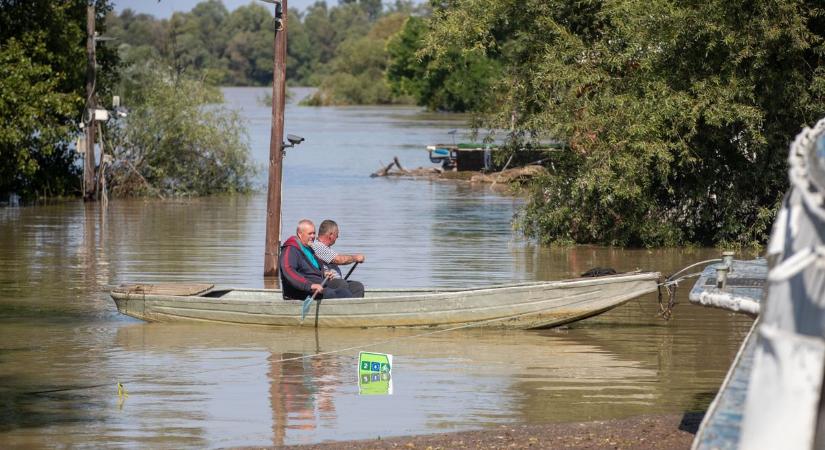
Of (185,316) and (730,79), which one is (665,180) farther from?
(185,316)

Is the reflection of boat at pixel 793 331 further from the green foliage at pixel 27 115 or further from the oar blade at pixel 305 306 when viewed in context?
the green foliage at pixel 27 115

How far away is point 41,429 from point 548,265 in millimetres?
13246

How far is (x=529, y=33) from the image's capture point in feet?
80.5

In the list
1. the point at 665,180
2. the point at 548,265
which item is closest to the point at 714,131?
the point at 665,180

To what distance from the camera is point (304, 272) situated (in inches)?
631

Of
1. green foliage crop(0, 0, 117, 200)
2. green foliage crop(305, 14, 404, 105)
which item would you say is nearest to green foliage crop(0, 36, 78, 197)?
green foliage crop(0, 0, 117, 200)

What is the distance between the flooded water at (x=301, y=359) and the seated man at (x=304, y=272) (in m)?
0.49

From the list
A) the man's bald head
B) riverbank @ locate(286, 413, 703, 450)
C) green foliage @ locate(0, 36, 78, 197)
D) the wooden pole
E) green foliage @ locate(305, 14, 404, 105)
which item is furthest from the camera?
green foliage @ locate(305, 14, 404, 105)

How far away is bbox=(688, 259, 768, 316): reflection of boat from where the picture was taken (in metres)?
9.73

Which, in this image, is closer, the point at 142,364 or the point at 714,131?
the point at 142,364

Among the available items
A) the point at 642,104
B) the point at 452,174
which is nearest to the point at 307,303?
the point at 642,104

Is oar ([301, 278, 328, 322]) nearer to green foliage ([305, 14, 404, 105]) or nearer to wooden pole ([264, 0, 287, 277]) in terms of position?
wooden pole ([264, 0, 287, 277])

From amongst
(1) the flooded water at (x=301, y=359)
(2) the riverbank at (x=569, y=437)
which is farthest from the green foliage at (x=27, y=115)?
(2) the riverbank at (x=569, y=437)

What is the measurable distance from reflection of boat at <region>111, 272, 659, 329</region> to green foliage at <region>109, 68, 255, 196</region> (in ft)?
67.0
